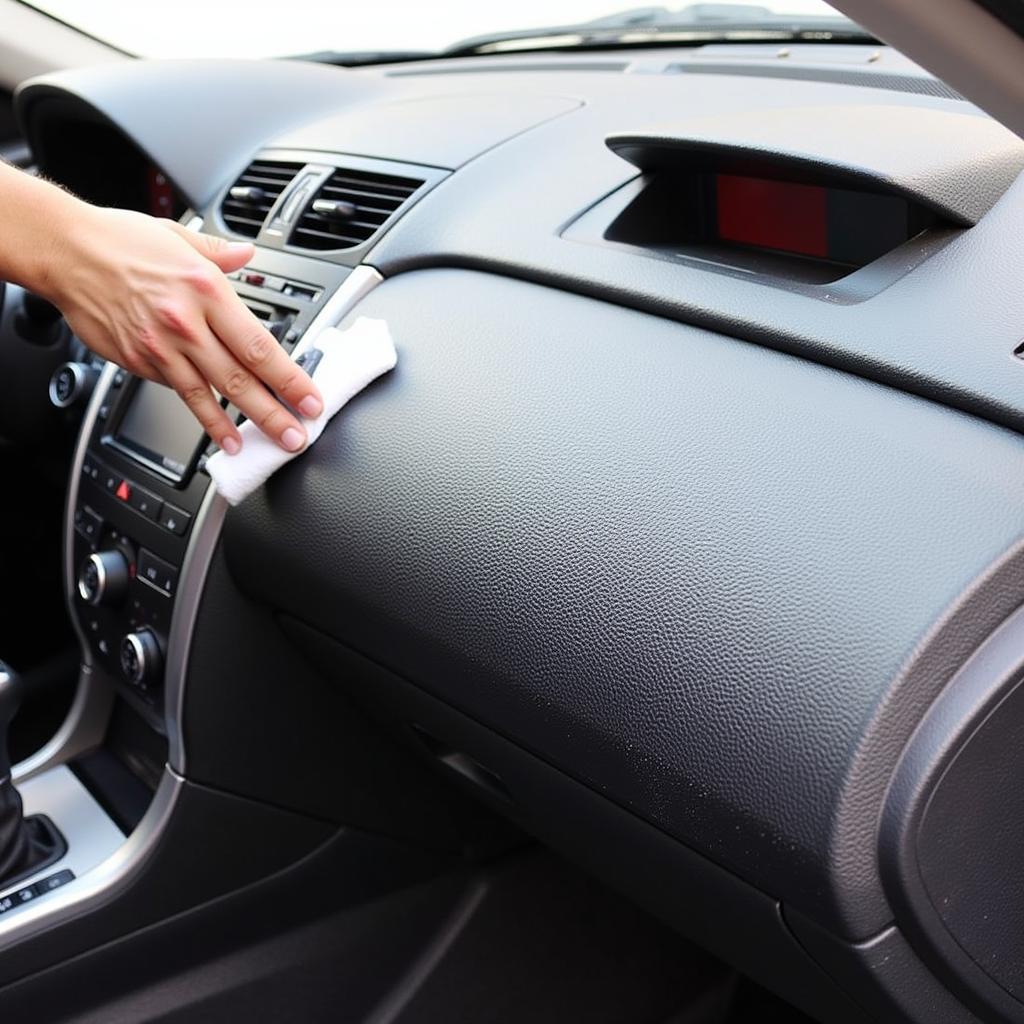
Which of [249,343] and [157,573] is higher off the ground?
[249,343]

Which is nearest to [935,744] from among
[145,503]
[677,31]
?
[145,503]

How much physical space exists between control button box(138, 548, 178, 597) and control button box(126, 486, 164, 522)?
0.04m

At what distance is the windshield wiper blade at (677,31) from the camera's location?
1654mm

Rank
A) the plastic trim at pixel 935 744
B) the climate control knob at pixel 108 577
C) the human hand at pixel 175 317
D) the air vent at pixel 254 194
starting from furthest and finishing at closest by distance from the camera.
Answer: the air vent at pixel 254 194
the climate control knob at pixel 108 577
the human hand at pixel 175 317
the plastic trim at pixel 935 744

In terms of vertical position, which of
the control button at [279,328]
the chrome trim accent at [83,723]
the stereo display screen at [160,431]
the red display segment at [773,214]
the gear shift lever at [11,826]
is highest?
the red display segment at [773,214]

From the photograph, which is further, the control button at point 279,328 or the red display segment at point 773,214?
the control button at point 279,328

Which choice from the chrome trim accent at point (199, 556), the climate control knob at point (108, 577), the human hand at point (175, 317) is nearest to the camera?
the human hand at point (175, 317)

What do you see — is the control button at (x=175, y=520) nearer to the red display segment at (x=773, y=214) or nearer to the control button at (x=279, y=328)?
the control button at (x=279, y=328)

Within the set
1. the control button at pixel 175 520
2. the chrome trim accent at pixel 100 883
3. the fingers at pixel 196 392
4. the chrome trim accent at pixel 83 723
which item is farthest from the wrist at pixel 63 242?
the chrome trim accent at pixel 83 723

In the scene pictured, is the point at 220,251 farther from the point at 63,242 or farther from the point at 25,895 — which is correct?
the point at 25,895

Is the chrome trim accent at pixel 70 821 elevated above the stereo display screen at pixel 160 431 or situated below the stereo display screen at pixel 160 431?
below

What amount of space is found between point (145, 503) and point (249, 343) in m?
0.45

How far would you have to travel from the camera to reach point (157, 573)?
4.58 ft

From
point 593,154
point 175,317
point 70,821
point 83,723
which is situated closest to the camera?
point 175,317
